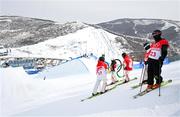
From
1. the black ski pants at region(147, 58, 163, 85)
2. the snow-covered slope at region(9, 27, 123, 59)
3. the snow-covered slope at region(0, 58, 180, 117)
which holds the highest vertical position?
the black ski pants at region(147, 58, 163, 85)

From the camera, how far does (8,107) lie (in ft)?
50.4

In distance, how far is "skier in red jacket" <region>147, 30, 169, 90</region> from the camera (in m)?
10.4

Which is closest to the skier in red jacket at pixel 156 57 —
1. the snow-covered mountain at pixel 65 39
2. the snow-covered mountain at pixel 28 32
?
the snow-covered mountain at pixel 65 39

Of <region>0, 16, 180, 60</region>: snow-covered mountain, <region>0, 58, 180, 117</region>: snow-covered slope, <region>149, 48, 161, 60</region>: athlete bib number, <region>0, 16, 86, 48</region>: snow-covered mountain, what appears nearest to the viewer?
<region>0, 58, 180, 117</region>: snow-covered slope

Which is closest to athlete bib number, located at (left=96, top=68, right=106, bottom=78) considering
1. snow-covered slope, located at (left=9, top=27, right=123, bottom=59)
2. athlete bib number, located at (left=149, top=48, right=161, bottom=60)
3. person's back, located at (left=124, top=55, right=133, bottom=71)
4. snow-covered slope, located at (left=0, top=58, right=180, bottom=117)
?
snow-covered slope, located at (left=0, top=58, right=180, bottom=117)

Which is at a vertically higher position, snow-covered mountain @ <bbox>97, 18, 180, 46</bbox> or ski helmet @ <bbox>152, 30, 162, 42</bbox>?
ski helmet @ <bbox>152, 30, 162, 42</bbox>

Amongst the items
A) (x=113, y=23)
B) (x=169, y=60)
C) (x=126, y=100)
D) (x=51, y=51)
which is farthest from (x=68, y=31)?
(x=126, y=100)

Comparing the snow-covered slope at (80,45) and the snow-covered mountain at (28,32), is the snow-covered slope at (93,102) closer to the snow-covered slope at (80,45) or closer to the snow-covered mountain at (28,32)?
the snow-covered slope at (80,45)

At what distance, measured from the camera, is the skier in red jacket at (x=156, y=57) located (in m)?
10.4

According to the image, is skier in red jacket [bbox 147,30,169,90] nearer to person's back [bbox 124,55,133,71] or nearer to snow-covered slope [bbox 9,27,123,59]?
person's back [bbox 124,55,133,71]

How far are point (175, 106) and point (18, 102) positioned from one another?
9.28 m

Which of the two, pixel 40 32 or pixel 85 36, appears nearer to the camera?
pixel 85 36

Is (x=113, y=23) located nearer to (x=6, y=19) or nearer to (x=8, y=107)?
(x=6, y=19)

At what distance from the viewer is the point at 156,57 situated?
10.7m
